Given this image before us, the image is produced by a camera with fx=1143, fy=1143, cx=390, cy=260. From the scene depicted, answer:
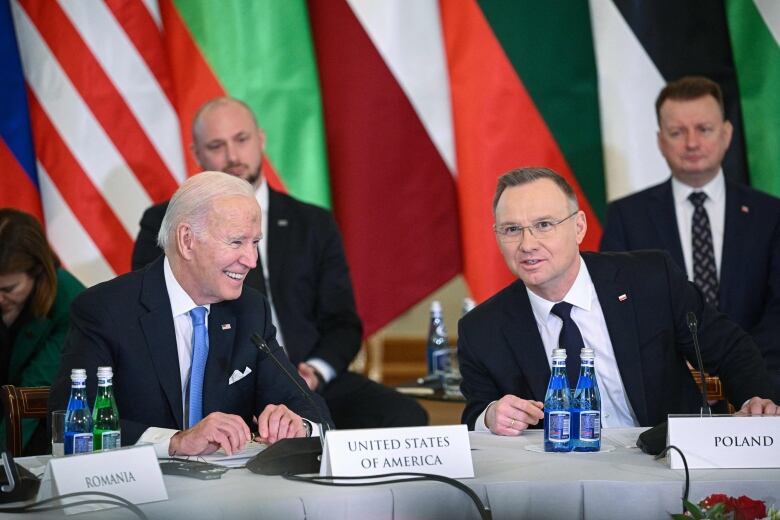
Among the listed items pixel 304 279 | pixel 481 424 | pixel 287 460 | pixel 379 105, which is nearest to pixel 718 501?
pixel 287 460

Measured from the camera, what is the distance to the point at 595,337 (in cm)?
364

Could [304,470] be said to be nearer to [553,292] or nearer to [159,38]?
[553,292]

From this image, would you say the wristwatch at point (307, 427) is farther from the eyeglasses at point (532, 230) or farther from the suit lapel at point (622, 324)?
the suit lapel at point (622, 324)

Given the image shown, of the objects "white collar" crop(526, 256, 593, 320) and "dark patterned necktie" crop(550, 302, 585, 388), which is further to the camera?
"white collar" crop(526, 256, 593, 320)

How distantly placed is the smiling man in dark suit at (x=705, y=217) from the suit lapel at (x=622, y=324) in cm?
138

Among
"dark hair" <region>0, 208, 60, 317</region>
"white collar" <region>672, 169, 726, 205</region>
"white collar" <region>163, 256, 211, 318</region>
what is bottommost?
"white collar" <region>163, 256, 211, 318</region>

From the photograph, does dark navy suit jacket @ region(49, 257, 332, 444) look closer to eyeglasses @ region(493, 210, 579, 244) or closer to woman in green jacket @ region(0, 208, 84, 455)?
eyeglasses @ region(493, 210, 579, 244)

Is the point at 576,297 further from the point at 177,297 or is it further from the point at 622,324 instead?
the point at 177,297

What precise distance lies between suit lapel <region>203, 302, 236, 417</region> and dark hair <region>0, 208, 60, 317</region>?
134 cm

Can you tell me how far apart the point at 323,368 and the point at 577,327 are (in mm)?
1807

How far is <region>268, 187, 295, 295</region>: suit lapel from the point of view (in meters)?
5.28

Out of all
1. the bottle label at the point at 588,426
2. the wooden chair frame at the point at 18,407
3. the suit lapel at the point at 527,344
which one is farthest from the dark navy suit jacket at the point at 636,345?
the wooden chair frame at the point at 18,407

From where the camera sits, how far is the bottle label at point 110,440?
2918 mm

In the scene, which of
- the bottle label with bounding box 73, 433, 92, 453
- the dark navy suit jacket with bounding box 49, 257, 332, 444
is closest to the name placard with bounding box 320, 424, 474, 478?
the bottle label with bounding box 73, 433, 92, 453
